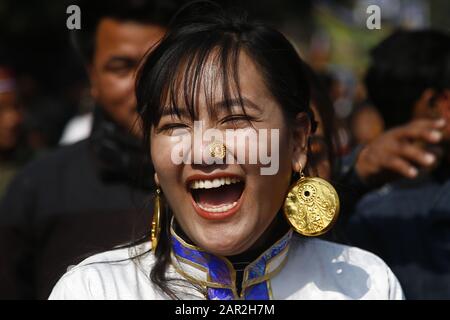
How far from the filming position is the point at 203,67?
1.96 metres

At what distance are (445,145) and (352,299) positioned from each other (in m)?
1.07

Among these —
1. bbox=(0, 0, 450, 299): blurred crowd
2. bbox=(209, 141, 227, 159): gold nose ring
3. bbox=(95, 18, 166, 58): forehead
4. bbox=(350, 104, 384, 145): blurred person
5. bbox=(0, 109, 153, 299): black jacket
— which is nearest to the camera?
bbox=(209, 141, 227, 159): gold nose ring

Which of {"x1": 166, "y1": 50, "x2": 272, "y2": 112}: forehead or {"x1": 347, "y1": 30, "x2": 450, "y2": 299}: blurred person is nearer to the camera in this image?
{"x1": 166, "y1": 50, "x2": 272, "y2": 112}: forehead

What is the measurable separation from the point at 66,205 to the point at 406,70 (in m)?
→ 1.54

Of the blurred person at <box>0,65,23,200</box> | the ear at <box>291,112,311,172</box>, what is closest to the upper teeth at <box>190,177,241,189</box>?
the ear at <box>291,112,311,172</box>

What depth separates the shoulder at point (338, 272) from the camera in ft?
6.93

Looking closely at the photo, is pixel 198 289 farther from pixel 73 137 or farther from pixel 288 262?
pixel 73 137

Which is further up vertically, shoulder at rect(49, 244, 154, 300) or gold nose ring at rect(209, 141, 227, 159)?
gold nose ring at rect(209, 141, 227, 159)

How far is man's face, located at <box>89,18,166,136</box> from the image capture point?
324 centimetres

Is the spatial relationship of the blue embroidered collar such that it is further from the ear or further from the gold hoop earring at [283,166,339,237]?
the ear

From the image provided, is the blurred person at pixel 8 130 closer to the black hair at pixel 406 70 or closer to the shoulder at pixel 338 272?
the black hair at pixel 406 70

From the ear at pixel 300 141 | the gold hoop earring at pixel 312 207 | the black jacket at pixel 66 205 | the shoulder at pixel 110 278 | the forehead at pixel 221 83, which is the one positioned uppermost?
the forehead at pixel 221 83

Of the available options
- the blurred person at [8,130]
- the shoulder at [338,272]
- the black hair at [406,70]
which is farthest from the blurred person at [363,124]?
the shoulder at [338,272]

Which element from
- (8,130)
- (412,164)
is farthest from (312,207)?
(8,130)
